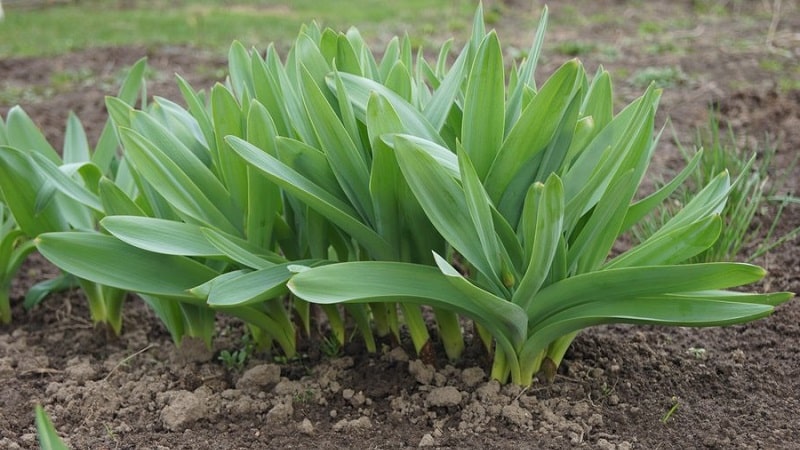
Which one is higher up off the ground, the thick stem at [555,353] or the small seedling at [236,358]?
the thick stem at [555,353]

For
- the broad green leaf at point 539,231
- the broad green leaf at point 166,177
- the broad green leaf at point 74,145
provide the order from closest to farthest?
the broad green leaf at point 539,231 < the broad green leaf at point 166,177 < the broad green leaf at point 74,145

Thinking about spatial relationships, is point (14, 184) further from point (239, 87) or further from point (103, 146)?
point (239, 87)

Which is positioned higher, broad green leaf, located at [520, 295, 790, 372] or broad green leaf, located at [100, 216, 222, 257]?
broad green leaf, located at [100, 216, 222, 257]

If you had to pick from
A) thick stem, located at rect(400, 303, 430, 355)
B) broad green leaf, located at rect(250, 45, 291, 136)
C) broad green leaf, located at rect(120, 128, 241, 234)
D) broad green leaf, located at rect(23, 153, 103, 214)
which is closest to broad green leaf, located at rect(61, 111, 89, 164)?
broad green leaf, located at rect(23, 153, 103, 214)

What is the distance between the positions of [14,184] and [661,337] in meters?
1.81

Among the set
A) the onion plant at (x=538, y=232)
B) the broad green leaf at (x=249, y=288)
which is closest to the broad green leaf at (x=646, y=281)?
the onion plant at (x=538, y=232)

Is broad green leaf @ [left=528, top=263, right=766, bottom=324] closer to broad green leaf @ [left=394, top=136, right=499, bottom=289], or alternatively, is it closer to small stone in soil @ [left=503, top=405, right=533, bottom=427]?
broad green leaf @ [left=394, top=136, right=499, bottom=289]

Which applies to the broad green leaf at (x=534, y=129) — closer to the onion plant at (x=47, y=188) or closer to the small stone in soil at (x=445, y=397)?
the small stone in soil at (x=445, y=397)

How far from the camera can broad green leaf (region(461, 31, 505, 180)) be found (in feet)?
6.36

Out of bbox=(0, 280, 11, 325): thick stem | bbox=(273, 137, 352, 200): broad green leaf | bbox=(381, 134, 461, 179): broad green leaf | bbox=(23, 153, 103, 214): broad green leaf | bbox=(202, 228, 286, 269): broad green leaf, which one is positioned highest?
bbox=(381, 134, 461, 179): broad green leaf

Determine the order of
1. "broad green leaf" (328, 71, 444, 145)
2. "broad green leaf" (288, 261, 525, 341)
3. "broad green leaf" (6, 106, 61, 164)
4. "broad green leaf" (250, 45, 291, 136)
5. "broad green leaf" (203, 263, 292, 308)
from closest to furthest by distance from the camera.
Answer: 1. "broad green leaf" (288, 261, 525, 341)
2. "broad green leaf" (203, 263, 292, 308)
3. "broad green leaf" (328, 71, 444, 145)
4. "broad green leaf" (250, 45, 291, 136)
5. "broad green leaf" (6, 106, 61, 164)

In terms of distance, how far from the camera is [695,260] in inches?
109

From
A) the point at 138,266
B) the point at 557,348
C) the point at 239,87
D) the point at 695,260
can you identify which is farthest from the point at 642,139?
the point at 138,266

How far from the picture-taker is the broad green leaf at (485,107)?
1938mm
